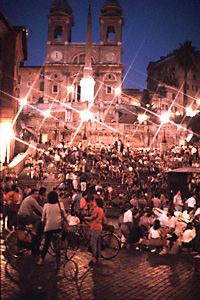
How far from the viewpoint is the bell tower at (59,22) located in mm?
76688

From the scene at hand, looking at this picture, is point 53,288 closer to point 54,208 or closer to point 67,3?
point 54,208

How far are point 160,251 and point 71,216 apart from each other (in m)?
3.04

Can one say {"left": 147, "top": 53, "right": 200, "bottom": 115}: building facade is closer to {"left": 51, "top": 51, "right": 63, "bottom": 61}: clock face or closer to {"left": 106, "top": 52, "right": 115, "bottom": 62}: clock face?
{"left": 106, "top": 52, "right": 115, "bottom": 62}: clock face

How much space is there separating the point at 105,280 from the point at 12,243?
9.53ft

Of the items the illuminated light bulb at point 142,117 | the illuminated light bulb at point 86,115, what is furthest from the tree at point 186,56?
the illuminated light bulb at point 86,115

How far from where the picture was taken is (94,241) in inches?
352

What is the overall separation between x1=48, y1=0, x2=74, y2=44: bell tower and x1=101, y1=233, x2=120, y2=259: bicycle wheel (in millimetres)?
71878

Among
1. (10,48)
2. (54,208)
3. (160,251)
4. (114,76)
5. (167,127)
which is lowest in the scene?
(160,251)

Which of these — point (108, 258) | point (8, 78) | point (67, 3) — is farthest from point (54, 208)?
point (67, 3)

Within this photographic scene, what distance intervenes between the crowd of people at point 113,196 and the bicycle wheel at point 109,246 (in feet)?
1.67

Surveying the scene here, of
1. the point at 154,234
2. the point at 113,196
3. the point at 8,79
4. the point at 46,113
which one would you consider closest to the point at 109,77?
the point at 46,113

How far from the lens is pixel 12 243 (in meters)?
8.99

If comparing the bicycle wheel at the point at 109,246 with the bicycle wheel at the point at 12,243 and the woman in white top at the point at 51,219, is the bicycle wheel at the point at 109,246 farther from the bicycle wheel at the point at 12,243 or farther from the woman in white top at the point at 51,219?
the bicycle wheel at the point at 12,243

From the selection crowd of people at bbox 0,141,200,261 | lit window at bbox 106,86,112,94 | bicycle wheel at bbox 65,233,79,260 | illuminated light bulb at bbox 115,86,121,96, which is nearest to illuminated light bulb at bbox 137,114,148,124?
illuminated light bulb at bbox 115,86,121,96
